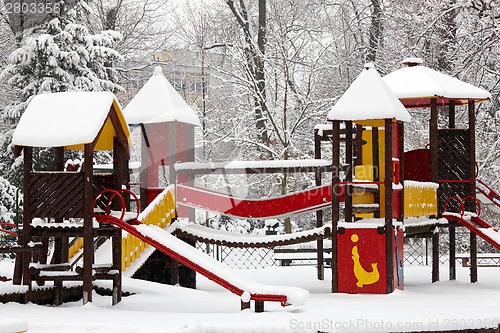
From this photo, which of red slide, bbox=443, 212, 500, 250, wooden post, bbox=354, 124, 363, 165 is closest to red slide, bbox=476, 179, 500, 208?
red slide, bbox=443, 212, 500, 250

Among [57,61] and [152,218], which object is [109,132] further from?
[57,61]

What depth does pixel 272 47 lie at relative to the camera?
80.5ft

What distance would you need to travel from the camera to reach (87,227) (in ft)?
34.7

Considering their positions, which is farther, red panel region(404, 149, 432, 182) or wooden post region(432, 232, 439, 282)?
red panel region(404, 149, 432, 182)

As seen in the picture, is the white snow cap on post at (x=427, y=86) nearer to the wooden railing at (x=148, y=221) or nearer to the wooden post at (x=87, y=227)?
the wooden railing at (x=148, y=221)

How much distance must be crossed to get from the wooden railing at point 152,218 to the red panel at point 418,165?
4.49 meters

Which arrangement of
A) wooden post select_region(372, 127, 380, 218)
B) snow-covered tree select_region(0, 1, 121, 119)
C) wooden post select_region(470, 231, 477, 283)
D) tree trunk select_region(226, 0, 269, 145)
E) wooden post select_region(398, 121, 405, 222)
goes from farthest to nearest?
tree trunk select_region(226, 0, 269, 145), snow-covered tree select_region(0, 1, 121, 119), wooden post select_region(470, 231, 477, 283), wooden post select_region(372, 127, 380, 218), wooden post select_region(398, 121, 405, 222)

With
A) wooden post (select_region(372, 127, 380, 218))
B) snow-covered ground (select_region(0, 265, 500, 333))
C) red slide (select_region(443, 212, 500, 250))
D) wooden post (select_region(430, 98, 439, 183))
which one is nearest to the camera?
snow-covered ground (select_region(0, 265, 500, 333))

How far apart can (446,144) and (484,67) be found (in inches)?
198

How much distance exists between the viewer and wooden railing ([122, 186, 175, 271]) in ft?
38.8

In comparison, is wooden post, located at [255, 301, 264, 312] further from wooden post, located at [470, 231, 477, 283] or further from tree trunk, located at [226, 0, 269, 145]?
tree trunk, located at [226, 0, 269, 145]

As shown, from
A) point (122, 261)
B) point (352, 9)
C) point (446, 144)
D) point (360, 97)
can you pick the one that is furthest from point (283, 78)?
point (122, 261)

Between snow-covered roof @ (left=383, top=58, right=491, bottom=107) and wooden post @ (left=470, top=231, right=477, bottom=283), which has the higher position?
snow-covered roof @ (left=383, top=58, right=491, bottom=107)

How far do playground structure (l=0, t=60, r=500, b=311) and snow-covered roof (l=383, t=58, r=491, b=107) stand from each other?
39 millimetres
